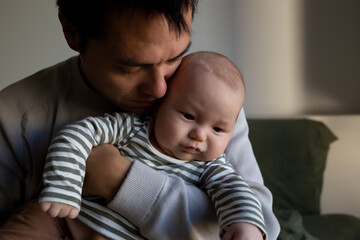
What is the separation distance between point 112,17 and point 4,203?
54 cm

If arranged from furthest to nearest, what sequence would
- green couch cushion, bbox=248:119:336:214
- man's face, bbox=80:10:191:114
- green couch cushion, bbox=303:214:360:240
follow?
green couch cushion, bbox=248:119:336:214
green couch cushion, bbox=303:214:360:240
man's face, bbox=80:10:191:114

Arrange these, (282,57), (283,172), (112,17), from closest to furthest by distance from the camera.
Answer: (112,17)
(283,172)
(282,57)

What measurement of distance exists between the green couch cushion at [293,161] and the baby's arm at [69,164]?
1.56 meters

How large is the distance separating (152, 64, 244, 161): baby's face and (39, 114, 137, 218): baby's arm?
14 centimetres

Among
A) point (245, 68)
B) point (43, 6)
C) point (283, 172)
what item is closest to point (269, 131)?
point (283, 172)

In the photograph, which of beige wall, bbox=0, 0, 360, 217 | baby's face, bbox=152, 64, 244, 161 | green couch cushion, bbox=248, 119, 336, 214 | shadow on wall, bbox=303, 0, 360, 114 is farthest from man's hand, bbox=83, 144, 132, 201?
shadow on wall, bbox=303, 0, 360, 114

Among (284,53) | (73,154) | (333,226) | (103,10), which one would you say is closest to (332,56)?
(284,53)

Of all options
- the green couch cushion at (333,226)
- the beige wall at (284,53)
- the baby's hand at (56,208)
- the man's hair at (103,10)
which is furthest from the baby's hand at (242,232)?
the beige wall at (284,53)

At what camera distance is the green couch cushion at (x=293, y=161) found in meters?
2.43

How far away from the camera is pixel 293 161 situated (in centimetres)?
244

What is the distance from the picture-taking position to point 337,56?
264 cm

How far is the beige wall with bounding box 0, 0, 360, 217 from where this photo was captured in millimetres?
2535

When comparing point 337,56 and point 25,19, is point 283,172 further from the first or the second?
point 25,19

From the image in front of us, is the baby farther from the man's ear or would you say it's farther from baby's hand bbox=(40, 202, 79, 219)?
the man's ear
